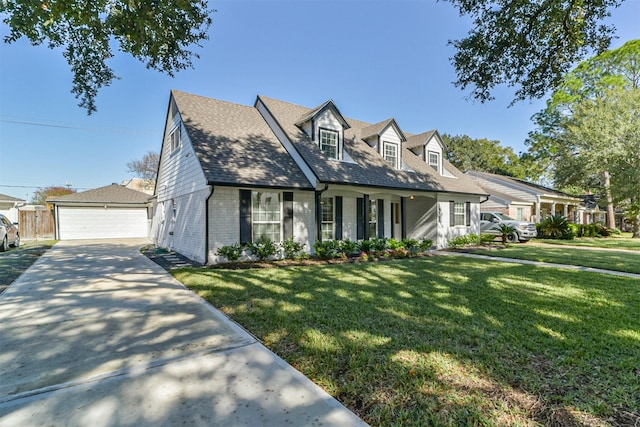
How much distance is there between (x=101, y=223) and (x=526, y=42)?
912 inches

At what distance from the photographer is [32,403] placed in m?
2.50

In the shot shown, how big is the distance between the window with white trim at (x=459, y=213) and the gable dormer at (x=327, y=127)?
706 cm

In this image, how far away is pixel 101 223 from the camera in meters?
19.8

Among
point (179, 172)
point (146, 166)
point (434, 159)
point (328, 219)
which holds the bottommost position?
point (328, 219)

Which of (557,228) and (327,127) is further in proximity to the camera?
(557,228)

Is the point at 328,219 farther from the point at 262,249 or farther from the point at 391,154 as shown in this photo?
the point at 391,154

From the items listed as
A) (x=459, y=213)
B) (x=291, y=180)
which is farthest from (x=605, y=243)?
(x=291, y=180)

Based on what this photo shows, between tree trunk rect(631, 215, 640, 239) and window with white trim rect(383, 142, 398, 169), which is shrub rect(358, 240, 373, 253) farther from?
tree trunk rect(631, 215, 640, 239)

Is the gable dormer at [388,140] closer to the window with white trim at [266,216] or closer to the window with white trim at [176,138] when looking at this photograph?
the window with white trim at [266,216]

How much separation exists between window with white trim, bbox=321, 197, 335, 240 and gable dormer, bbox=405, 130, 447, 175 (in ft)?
22.5

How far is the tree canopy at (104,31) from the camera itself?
6172 mm

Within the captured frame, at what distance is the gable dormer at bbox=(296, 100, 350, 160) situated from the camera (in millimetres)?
12109

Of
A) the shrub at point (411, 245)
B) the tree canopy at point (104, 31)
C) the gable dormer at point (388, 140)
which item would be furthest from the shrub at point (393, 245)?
the tree canopy at point (104, 31)

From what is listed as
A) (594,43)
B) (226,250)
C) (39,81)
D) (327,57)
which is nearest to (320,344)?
(226,250)
